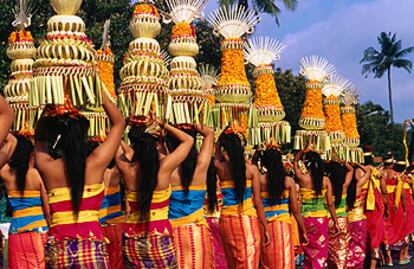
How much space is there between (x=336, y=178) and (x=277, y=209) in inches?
88.7

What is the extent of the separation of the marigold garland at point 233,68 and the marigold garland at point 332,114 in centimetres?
284

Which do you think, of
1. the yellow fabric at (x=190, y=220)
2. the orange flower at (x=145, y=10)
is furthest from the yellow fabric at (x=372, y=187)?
the orange flower at (x=145, y=10)

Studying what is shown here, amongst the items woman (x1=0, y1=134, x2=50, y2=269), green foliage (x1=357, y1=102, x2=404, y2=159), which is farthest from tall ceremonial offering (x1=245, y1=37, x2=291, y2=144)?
green foliage (x1=357, y1=102, x2=404, y2=159)

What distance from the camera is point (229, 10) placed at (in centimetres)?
880

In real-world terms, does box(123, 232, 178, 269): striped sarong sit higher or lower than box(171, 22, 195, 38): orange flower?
lower

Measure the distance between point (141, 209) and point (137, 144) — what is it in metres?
0.49

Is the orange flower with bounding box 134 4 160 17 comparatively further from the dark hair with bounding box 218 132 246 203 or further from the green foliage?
the green foliage

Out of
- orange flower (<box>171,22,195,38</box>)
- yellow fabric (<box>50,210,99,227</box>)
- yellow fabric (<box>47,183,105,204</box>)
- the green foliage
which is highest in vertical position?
the green foliage

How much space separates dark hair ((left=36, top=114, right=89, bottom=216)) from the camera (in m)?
4.61

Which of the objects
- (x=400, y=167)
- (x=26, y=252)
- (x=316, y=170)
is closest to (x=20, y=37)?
(x=26, y=252)

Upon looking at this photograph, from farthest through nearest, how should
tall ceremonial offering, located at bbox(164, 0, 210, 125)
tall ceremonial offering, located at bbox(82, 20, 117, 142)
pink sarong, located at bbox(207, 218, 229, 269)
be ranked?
pink sarong, located at bbox(207, 218, 229, 269), tall ceremonial offering, located at bbox(82, 20, 117, 142), tall ceremonial offering, located at bbox(164, 0, 210, 125)

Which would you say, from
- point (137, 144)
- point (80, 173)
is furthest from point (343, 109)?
point (80, 173)

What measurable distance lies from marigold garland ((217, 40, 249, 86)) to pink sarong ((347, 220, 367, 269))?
389cm

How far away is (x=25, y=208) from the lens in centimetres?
623
